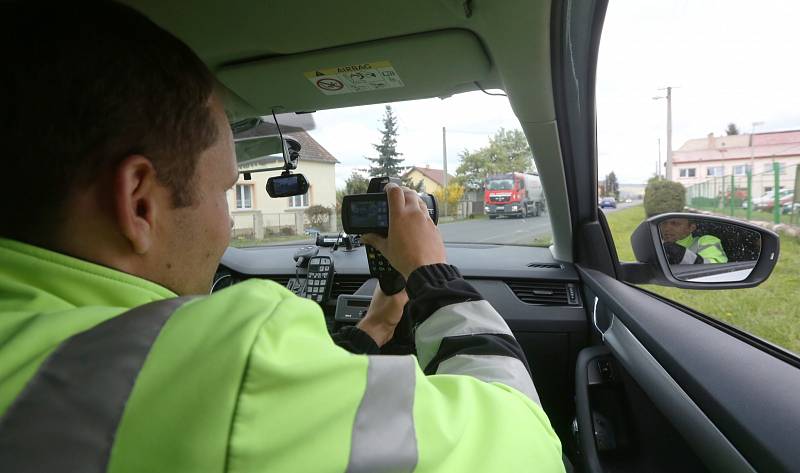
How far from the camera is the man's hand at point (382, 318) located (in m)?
2.21

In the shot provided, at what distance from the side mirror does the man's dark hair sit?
2.12 metres

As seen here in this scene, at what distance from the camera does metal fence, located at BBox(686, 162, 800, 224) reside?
1.58 metres

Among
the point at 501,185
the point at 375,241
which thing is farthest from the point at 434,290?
the point at 501,185

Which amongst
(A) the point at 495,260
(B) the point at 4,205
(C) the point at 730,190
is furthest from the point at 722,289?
(B) the point at 4,205

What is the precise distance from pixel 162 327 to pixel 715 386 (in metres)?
1.45

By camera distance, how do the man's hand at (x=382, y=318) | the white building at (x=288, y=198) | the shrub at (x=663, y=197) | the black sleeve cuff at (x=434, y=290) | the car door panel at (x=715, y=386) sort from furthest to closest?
the white building at (x=288, y=198)
the shrub at (x=663, y=197)
the man's hand at (x=382, y=318)
the black sleeve cuff at (x=434, y=290)
the car door panel at (x=715, y=386)

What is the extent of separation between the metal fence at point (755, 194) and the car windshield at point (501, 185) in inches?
61.4

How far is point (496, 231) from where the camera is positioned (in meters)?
4.20

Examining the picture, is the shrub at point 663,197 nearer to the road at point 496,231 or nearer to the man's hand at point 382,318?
the road at point 496,231

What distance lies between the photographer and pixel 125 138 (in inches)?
39.0

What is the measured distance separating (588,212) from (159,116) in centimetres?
266

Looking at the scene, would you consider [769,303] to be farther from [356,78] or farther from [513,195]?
[356,78]

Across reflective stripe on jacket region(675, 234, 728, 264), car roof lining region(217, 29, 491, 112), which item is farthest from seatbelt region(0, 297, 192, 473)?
reflective stripe on jacket region(675, 234, 728, 264)

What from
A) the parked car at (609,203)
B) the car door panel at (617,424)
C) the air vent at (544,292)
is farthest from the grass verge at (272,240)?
the car door panel at (617,424)
